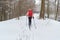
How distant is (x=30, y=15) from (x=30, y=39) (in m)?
5.23

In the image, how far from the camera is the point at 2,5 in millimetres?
42031

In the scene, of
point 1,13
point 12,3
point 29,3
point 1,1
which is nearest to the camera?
point 1,1

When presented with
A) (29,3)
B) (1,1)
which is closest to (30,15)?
(1,1)

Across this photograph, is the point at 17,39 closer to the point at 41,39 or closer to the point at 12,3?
the point at 41,39

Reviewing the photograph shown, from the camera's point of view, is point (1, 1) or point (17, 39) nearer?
point (17, 39)

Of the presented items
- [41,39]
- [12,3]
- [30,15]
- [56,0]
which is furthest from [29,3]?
[41,39]

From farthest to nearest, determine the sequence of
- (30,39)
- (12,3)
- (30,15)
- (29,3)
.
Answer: (29,3), (12,3), (30,15), (30,39)

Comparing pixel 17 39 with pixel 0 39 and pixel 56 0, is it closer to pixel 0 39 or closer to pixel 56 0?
pixel 0 39

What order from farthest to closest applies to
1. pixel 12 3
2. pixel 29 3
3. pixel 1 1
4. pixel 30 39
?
pixel 29 3
pixel 12 3
pixel 1 1
pixel 30 39

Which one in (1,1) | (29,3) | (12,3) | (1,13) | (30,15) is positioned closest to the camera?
(30,15)

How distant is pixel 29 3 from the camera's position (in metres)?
60.4

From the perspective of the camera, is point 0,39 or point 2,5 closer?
point 0,39

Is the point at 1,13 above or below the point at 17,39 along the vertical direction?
below

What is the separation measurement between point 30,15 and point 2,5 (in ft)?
87.1
